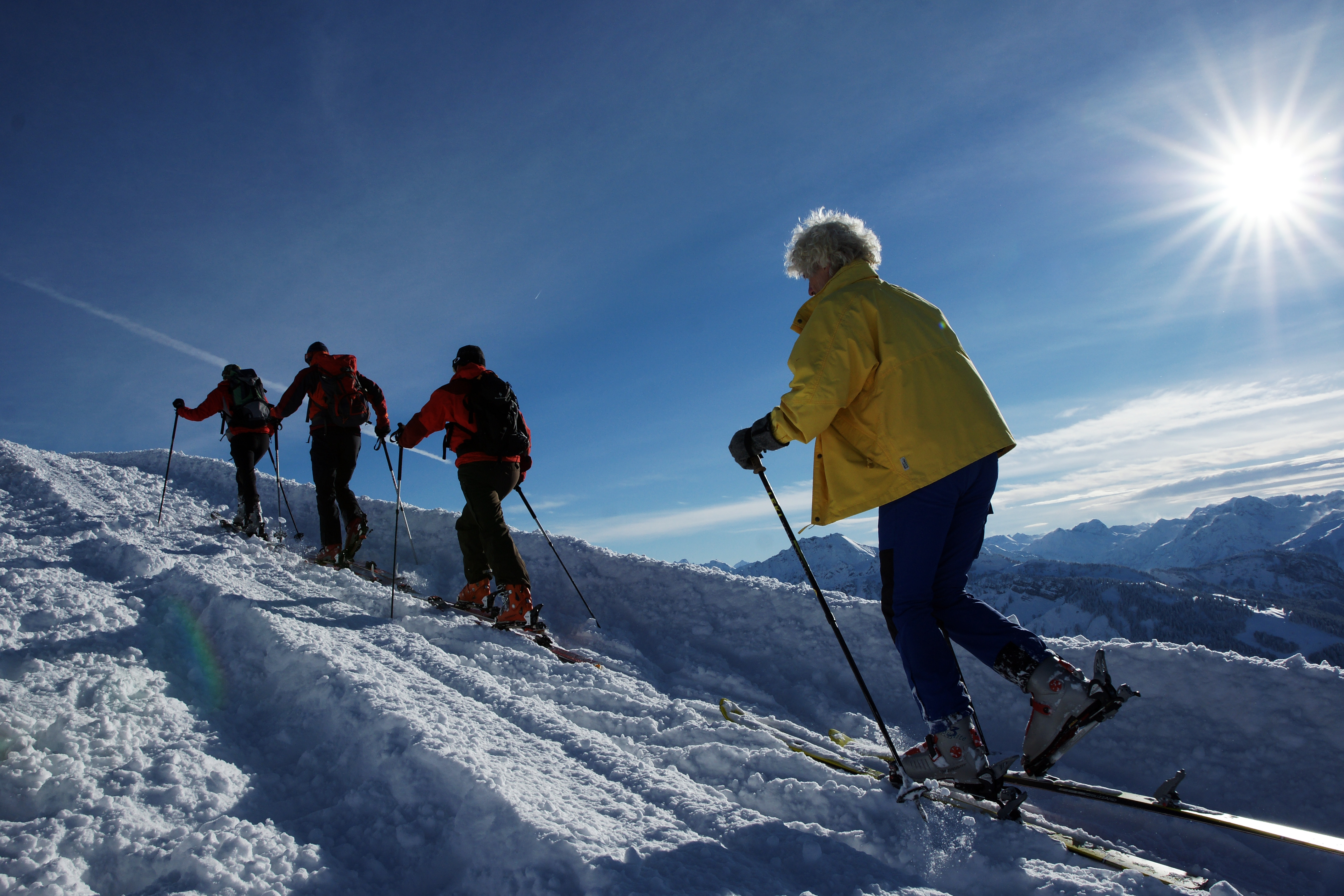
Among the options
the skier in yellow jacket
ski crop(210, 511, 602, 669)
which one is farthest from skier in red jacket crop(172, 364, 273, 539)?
the skier in yellow jacket

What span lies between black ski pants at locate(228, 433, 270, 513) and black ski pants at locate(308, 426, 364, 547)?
1.56 metres

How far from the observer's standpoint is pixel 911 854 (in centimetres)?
228

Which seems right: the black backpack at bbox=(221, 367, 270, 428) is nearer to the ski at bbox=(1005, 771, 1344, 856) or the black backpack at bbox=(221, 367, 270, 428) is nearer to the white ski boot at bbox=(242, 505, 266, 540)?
the white ski boot at bbox=(242, 505, 266, 540)

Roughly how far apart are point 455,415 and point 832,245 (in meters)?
3.73

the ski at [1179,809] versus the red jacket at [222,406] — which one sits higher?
the red jacket at [222,406]

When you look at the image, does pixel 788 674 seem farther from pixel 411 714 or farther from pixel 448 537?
pixel 448 537

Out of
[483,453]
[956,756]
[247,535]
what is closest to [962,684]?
[956,756]

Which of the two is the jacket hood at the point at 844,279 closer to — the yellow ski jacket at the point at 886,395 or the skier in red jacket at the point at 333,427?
the yellow ski jacket at the point at 886,395

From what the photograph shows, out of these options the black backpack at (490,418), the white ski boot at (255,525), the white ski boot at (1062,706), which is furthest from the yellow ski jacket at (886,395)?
the white ski boot at (255,525)

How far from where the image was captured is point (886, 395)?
2.81m

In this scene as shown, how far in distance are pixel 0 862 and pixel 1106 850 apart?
3.98 meters

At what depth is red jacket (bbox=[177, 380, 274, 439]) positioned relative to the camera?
798 centimetres

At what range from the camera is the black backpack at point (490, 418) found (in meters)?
5.56

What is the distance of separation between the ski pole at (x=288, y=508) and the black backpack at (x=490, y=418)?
14.4 feet
